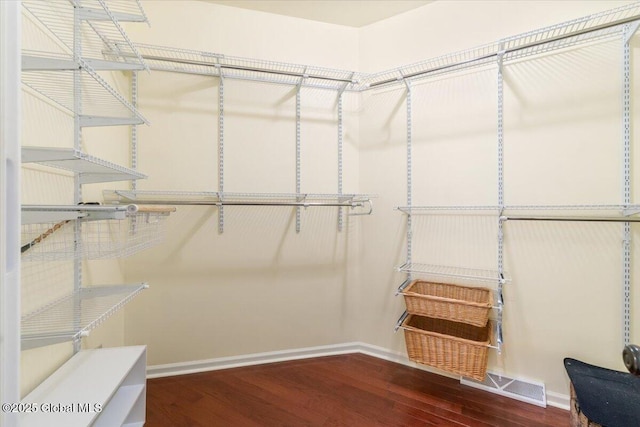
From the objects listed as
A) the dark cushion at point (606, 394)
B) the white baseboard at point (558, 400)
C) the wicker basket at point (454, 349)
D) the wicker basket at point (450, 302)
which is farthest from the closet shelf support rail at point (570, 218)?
the white baseboard at point (558, 400)

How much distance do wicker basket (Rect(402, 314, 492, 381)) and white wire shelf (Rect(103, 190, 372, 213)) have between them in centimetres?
93

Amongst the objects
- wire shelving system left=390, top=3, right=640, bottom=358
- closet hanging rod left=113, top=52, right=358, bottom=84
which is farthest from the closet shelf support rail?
closet hanging rod left=113, top=52, right=358, bottom=84

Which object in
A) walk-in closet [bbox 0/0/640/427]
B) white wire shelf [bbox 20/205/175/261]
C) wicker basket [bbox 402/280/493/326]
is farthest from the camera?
wicker basket [bbox 402/280/493/326]

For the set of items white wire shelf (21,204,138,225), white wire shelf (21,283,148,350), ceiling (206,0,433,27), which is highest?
ceiling (206,0,433,27)

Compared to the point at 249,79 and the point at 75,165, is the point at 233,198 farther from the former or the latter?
the point at 75,165

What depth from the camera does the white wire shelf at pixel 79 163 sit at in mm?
812

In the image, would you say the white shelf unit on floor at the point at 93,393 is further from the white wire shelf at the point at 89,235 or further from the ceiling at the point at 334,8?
the ceiling at the point at 334,8

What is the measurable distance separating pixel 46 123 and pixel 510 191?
2.42 metres

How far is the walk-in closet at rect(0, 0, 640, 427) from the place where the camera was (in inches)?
52.9

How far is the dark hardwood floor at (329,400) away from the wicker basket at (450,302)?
0.50 m

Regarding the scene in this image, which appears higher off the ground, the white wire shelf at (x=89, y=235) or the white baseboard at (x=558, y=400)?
the white wire shelf at (x=89, y=235)

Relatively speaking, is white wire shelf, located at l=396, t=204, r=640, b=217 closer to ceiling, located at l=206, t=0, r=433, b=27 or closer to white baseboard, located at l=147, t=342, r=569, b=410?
white baseboard, located at l=147, t=342, r=569, b=410

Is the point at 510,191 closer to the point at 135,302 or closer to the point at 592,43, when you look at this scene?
the point at 592,43

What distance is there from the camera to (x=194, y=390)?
182 centimetres
